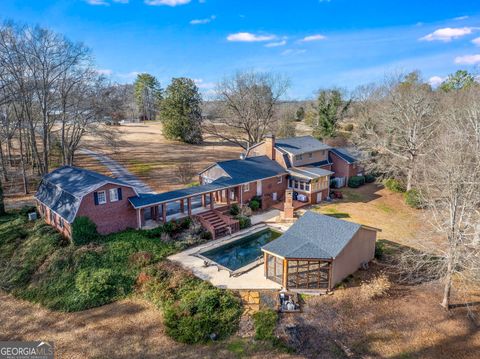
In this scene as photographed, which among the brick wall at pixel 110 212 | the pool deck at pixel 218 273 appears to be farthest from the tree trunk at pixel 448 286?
the brick wall at pixel 110 212

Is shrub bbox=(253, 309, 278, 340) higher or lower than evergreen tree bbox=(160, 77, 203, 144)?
lower

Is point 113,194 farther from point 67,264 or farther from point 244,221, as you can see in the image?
point 244,221

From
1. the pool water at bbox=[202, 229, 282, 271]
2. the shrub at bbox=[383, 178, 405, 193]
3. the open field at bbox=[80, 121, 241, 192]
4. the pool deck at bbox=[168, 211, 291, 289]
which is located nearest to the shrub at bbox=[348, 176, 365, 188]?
the shrub at bbox=[383, 178, 405, 193]

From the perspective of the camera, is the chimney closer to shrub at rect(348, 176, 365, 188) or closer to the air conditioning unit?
shrub at rect(348, 176, 365, 188)

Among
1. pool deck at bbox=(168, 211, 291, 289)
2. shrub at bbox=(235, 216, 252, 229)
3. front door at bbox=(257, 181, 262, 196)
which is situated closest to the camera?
pool deck at bbox=(168, 211, 291, 289)

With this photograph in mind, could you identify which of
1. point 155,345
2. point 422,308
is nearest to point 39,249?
point 155,345

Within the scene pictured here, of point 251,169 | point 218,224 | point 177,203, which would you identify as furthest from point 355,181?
point 177,203

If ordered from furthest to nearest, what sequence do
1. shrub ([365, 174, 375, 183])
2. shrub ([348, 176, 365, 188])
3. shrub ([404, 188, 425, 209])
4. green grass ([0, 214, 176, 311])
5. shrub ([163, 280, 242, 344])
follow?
shrub ([365, 174, 375, 183]), shrub ([348, 176, 365, 188]), shrub ([404, 188, 425, 209]), green grass ([0, 214, 176, 311]), shrub ([163, 280, 242, 344])

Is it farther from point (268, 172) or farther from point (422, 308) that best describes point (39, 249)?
point (422, 308)
